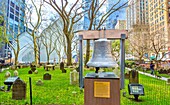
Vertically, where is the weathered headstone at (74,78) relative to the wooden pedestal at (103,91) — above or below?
below

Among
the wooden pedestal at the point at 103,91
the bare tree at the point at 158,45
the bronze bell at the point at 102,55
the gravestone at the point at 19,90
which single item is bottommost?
the gravestone at the point at 19,90

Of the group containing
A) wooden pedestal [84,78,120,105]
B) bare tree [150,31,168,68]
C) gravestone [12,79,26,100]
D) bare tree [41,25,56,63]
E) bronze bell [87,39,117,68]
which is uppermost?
bare tree [41,25,56,63]

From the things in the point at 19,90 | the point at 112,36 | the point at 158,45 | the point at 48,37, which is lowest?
the point at 19,90

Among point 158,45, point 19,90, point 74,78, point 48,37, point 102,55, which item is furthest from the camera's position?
point 48,37

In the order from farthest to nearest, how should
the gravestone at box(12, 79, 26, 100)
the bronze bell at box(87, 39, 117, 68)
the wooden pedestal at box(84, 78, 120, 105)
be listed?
the gravestone at box(12, 79, 26, 100), the bronze bell at box(87, 39, 117, 68), the wooden pedestal at box(84, 78, 120, 105)

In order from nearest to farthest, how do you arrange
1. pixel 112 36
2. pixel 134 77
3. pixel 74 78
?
pixel 112 36 → pixel 134 77 → pixel 74 78

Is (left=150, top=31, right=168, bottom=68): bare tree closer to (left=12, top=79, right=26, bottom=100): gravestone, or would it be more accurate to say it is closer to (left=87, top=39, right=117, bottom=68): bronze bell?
(left=12, top=79, right=26, bottom=100): gravestone

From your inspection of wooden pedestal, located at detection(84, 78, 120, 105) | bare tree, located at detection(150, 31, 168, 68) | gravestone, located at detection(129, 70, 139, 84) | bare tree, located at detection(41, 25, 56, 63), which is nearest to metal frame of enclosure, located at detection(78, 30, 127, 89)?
wooden pedestal, located at detection(84, 78, 120, 105)

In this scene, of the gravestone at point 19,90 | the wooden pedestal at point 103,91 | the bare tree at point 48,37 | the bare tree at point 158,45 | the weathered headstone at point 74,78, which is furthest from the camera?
the bare tree at point 48,37

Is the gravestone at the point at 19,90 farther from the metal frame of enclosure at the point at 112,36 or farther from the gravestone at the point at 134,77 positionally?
the gravestone at the point at 134,77

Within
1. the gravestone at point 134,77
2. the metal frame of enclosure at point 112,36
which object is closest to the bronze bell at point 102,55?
the metal frame of enclosure at point 112,36

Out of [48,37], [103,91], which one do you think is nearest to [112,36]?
[103,91]

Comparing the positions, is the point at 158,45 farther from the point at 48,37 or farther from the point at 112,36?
the point at 48,37

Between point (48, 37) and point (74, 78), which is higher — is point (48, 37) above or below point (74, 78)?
above
